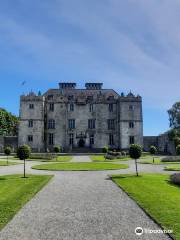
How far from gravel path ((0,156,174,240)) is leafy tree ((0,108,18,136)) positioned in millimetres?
72180

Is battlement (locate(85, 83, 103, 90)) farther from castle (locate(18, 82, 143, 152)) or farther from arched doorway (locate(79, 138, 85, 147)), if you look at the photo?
arched doorway (locate(79, 138, 85, 147))

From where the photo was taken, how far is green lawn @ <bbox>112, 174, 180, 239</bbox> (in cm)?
984

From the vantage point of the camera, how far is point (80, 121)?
70250 mm

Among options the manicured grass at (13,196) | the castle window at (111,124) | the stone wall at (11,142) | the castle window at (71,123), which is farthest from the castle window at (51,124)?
the manicured grass at (13,196)

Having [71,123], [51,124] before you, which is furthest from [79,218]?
[51,124]

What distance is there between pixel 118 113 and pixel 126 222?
60.5m

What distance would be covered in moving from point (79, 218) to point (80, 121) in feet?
197

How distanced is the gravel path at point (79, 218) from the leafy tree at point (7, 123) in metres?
72.2

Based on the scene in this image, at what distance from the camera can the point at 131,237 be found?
845cm

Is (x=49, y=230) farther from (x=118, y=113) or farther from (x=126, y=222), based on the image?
(x=118, y=113)

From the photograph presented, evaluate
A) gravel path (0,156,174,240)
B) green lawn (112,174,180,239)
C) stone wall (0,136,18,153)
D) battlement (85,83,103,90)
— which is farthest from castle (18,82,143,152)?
gravel path (0,156,174,240)

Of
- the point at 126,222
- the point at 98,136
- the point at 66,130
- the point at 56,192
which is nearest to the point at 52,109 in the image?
the point at 66,130

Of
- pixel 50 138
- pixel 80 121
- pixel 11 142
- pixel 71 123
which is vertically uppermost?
pixel 80 121

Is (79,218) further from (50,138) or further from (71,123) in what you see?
(50,138)
